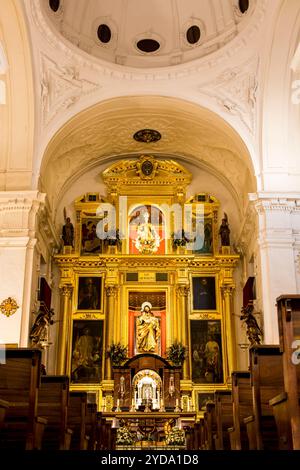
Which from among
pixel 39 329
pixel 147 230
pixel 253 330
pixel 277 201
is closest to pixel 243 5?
pixel 277 201

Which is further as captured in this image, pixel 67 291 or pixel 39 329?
pixel 67 291

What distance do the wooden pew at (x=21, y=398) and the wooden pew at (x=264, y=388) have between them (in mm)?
2065

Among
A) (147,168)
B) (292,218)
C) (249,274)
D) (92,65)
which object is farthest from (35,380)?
(147,168)

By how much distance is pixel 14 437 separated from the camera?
5859 millimetres

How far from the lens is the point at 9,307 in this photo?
13.0 metres

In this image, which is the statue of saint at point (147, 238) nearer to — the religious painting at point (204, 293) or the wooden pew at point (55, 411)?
the religious painting at point (204, 293)

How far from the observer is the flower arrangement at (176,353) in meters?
16.4

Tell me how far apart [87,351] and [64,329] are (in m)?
0.89

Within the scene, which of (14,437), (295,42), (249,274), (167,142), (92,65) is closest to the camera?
(14,437)

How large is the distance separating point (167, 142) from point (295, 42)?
560 cm

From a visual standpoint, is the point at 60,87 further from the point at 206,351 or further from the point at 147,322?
the point at 206,351

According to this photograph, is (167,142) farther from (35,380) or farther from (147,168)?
(35,380)

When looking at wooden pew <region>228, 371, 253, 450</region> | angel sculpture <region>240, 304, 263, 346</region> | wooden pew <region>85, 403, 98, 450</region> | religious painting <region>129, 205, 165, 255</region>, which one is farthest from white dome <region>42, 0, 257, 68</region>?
wooden pew <region>228, 371, 253, 450</region>

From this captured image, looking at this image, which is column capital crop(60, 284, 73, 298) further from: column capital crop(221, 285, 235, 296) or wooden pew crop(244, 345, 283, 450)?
wooden pew crop(244, 345, 283, 450)
